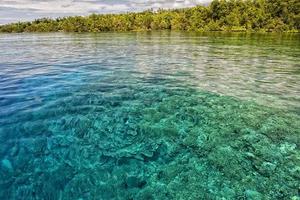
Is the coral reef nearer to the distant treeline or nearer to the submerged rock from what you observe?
the submerged rock

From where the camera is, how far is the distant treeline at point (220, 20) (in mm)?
91688

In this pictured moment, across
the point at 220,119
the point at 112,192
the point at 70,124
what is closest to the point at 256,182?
the point at 112,192

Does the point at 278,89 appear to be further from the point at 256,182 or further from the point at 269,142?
the point at 256,182

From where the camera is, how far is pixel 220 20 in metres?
108

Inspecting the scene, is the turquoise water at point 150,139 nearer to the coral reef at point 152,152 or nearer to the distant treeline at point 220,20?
the coral reef at point 152,152

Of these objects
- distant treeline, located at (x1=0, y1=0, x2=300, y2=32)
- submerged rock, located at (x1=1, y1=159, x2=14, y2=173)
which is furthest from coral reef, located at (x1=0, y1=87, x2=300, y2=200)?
distant treeline, located at (x1=0, y1=0, x2=300, y2=32)

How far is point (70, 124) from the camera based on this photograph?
429 inches

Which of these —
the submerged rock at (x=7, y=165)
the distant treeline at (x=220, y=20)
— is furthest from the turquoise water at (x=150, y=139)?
the distant treeline at (x=220, y=20)

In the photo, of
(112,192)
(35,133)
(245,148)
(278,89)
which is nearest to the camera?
(112,192)

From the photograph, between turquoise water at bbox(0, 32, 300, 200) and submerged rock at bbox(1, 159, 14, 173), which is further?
submerged rock at bbox(1, 159, 14, 173)

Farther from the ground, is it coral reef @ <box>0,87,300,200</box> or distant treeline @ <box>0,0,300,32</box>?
distant treeline @ <box>0,0,300,32</box>

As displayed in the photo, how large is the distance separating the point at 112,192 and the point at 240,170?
360cm

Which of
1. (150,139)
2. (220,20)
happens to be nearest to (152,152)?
(150,139)

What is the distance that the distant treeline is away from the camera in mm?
91688
